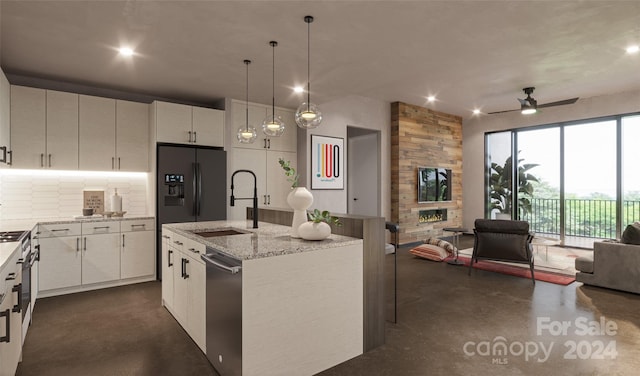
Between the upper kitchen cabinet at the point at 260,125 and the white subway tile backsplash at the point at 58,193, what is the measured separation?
1.60 metres

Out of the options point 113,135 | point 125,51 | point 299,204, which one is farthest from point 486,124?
point 113,135

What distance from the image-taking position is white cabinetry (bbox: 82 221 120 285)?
4.18 metres

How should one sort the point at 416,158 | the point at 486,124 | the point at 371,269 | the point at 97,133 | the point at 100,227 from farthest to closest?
the point at 486,124, the point at 416,158, the point at 97,133, the point at 100,227, the point at 371,269

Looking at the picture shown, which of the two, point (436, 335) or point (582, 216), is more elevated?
point (582, 216)

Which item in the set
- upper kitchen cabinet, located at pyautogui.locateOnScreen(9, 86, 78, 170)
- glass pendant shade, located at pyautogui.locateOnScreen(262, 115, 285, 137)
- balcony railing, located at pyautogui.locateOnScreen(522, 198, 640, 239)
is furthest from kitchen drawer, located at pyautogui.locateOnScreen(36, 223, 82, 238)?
balcony railing, located at pyautogui.locateOnScreen(522, 198, 640, 239)

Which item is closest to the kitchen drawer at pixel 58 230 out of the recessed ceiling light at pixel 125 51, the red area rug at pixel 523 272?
the recessed ceiling light at pixel 125 51

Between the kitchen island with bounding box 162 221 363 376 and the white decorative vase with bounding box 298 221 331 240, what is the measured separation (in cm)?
4

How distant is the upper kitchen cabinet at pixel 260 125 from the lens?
5.32 metres

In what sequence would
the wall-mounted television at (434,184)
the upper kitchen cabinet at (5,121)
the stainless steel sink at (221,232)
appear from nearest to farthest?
the stainless steel sink at (221,232) → the upper kitchen cabinet at (5,121) → the wall-mounted television at (434,184)

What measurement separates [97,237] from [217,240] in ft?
8.71

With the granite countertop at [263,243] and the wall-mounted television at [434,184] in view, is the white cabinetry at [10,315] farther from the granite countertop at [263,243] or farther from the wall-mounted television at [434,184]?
the wall-mounted television at [434,184]

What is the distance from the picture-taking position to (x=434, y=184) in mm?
7707

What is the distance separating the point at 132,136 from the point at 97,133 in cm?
41

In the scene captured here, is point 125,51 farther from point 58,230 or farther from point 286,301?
point 286,301
